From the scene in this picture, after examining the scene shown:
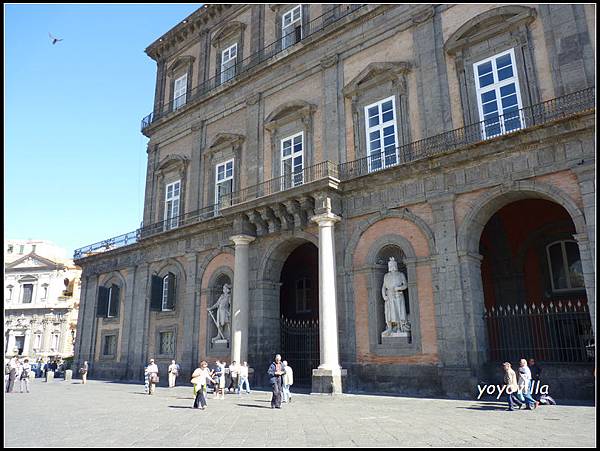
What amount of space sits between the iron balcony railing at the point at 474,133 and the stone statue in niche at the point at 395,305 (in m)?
3.73

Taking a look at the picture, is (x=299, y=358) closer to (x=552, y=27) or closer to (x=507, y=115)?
(x=507, y=115)

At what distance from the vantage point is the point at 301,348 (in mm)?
19562

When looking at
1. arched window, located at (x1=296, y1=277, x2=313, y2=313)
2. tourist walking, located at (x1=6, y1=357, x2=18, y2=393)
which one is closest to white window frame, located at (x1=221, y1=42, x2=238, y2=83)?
arched window, located at (x1=296, y1=277, x2=313, y2=313)

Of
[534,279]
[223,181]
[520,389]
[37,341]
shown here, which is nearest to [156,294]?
[223,181]

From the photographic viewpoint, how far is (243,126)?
23.1m

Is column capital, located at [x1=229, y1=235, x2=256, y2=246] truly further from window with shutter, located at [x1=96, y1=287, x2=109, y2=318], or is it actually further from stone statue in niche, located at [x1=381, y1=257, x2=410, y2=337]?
window with shutter, located at [x1=96, y1=287, x2=109, y2=318]

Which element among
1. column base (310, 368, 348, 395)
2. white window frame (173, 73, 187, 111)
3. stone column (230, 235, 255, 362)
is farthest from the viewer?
white window frame (173, 73, 187, 111)

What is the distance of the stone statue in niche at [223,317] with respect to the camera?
20.6 metres

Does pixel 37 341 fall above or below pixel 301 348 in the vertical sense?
above

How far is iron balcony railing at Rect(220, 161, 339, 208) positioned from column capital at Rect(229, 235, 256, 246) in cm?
189

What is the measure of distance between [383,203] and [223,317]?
8.65 m

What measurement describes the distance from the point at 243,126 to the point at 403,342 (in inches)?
502

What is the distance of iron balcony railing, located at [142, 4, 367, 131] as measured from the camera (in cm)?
2053

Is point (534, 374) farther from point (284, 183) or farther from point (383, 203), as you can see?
point (284, 183)
